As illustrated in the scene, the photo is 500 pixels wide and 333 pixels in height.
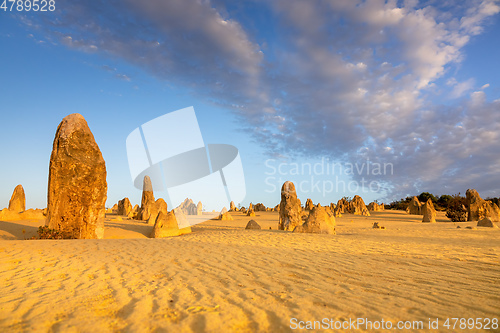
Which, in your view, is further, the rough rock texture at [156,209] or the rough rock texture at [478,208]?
the rough rock texture at [478,208]

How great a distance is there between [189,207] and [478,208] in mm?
39423

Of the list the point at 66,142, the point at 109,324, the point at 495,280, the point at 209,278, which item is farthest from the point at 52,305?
the point at 66,142

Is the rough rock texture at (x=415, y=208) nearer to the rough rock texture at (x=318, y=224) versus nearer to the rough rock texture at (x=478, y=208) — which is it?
the rough rock texture at (x=478, y=208)

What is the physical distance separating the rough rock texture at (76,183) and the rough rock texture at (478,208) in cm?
2738

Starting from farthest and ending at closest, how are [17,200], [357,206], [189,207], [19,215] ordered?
1. [189,207]
2. [357,206]
3. [17,200]
4. [19,215]

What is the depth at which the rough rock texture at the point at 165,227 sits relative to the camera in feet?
41.5

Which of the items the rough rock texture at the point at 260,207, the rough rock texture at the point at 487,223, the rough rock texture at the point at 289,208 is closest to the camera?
the rough rock texture at the point at 289,208

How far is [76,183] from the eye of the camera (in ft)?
33.5

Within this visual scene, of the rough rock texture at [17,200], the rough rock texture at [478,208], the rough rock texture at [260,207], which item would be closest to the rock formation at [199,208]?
the rough rock texture at [260,207]

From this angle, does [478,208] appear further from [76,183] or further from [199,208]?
[199,208]

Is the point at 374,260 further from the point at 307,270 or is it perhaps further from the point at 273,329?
the point at 273,329

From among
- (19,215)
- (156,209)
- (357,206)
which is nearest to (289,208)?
(156,209)

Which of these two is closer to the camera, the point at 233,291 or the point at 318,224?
the point at 233,291

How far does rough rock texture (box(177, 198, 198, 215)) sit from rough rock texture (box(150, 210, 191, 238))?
111ft
